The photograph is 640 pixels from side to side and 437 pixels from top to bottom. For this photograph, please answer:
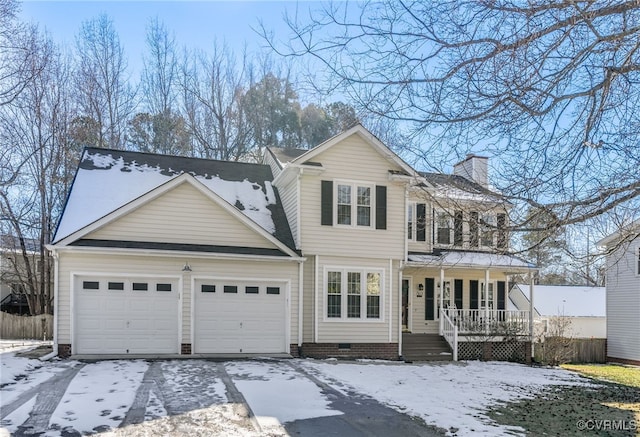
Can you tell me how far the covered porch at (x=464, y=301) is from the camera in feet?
57.8

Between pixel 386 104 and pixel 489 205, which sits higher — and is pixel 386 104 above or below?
above

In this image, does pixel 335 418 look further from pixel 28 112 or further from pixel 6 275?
pixel 6 275

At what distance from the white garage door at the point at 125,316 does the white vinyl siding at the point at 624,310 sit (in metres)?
17.7

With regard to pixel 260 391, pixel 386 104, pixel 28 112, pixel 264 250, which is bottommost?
pixel 260 391

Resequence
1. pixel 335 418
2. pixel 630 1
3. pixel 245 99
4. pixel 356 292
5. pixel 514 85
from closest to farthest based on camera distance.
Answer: pixel 630 1 < pixel 514 85 < pixel 335 418 < pixel 356 292 < pixel 245 99

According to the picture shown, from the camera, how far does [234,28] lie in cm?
845

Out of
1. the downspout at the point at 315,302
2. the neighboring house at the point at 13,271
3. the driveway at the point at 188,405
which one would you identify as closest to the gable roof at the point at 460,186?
the driveway at the point at 188,405

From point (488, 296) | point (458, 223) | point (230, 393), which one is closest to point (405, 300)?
point (488, 296)

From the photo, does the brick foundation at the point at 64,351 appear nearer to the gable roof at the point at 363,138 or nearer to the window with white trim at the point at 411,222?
the gable roof at the point at 363,138

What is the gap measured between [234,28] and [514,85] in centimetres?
491

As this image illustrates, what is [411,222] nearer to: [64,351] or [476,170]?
[476,170]

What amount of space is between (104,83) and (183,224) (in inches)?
668

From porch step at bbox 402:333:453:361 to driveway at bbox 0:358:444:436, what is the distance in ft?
20.5

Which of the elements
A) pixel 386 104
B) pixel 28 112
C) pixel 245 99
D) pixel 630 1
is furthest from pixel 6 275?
pixel 630 1
